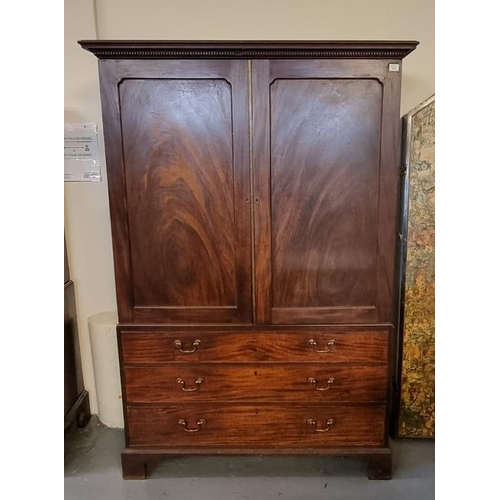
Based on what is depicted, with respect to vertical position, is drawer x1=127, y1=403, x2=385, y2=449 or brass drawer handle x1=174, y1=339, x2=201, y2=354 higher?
brass drawer handle x1=174, y1=339, x2=201, y2=354

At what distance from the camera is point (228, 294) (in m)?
1.64

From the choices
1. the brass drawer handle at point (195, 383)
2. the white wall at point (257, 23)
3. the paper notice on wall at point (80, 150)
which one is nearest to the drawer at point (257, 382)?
the brass drawer handle at point (195, 383)

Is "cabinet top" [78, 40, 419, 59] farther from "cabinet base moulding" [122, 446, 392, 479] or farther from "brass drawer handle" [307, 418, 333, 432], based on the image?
"cabinet base moulding" [122, 446, 392, 479]

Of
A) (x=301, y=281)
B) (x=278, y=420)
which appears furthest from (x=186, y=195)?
(x=278, y=420)

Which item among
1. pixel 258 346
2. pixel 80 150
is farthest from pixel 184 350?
pixel 80 150

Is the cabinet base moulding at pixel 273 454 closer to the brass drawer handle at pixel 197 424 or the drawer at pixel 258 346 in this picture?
the brass drawer handle at pixel 197 424

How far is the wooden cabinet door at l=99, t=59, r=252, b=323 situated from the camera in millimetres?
1495

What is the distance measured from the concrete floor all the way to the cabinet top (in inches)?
70.0

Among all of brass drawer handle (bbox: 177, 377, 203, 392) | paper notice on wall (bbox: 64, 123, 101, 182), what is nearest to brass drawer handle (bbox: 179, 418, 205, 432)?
brass drawer handle (bbox: 177, 377, 203, 392)

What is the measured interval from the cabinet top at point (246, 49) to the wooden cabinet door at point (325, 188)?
29mm
